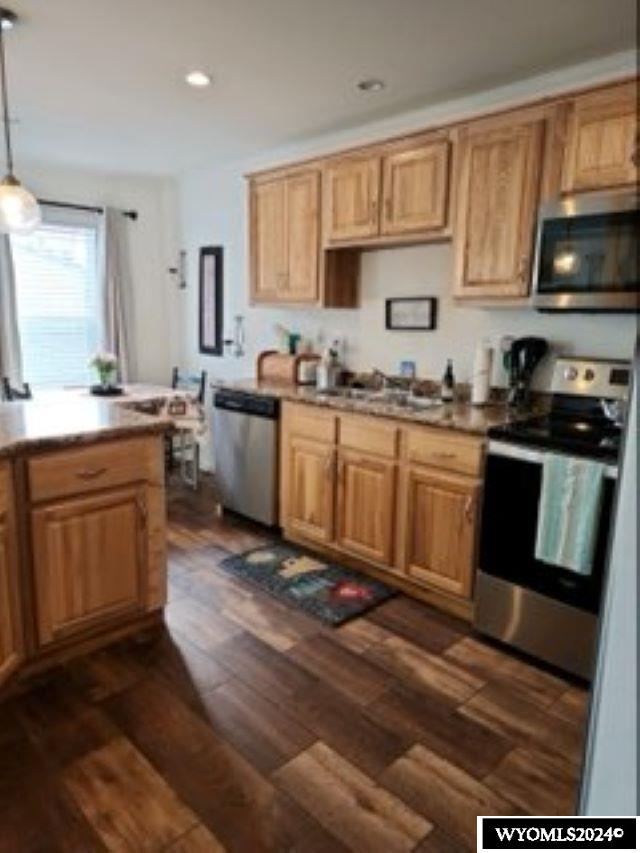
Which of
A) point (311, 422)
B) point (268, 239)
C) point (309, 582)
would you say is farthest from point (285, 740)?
point (268, 239)

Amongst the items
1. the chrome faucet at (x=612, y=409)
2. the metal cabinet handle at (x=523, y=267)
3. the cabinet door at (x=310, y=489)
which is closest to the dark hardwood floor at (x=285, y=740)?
the cabinet door at (x=310, y=489)

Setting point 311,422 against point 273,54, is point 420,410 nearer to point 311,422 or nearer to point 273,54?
point 311,422

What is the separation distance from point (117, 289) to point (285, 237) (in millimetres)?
1939

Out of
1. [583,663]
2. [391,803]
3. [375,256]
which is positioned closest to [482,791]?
[391,803]

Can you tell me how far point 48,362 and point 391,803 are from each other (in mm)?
4234

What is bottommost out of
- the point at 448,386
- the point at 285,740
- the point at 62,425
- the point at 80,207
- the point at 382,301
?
the point at 285,740

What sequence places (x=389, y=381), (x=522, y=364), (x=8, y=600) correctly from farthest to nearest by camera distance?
(x=389, y=381), (x=522, y=364), (x=8, y=600)

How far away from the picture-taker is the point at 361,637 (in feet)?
8.39

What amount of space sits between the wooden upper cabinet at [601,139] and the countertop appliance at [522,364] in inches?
27.8

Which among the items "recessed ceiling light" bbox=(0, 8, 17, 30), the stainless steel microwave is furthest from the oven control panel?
"recessed ceiling light" bbox=(0, 8, 17, 30)

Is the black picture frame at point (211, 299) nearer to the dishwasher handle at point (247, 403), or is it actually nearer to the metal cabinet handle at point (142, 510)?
the dishwasher handle at point (247, 403)

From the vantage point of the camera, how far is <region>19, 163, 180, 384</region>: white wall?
484 centimetres

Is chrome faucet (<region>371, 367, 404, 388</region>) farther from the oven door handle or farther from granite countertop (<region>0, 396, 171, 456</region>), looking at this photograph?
granite countertop (<region>0, 396, 171, 456</region>)

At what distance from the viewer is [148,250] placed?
17.0 ft
